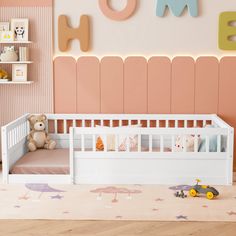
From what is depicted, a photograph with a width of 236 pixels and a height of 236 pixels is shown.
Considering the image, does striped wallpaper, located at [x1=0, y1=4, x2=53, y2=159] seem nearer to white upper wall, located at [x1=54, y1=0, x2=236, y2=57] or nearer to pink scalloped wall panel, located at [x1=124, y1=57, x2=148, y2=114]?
white upper wall, located at [x1=54, y1=0, x2=236, y2=57]

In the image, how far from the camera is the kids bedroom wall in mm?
4809

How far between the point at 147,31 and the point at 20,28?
4.04 feet

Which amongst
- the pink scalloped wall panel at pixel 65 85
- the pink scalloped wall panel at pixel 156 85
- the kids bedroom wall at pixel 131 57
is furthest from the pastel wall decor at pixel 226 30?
the pink scalloped wall panel at pixel 65 85

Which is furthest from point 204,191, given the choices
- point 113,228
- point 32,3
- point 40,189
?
point 32,3

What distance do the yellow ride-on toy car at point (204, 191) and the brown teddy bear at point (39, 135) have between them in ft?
5.33

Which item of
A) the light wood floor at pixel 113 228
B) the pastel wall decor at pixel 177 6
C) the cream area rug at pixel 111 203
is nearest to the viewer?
the light wood floor at pixel 113 228

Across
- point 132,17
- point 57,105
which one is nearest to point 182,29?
point 132,17

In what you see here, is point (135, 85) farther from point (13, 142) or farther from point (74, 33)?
point (13, 142)

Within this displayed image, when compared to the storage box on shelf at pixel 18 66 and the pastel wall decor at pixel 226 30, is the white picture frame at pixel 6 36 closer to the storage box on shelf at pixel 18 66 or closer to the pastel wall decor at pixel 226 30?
the storage box on shelf at pixel 18 66

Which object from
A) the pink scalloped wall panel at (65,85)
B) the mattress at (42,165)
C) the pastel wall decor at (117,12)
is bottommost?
the mattress at (42,165)

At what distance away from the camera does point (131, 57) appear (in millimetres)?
4855

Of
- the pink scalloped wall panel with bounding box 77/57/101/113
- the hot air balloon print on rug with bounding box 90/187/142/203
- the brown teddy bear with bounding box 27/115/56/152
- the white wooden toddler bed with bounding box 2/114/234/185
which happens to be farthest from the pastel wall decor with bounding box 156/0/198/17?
the hot air balloon print on rug with bounding box 90/187/142/203

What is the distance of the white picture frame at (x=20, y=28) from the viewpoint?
4789mm

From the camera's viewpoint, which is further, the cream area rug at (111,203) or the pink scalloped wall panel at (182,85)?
the pink scalloped wall panel at (182,85)
